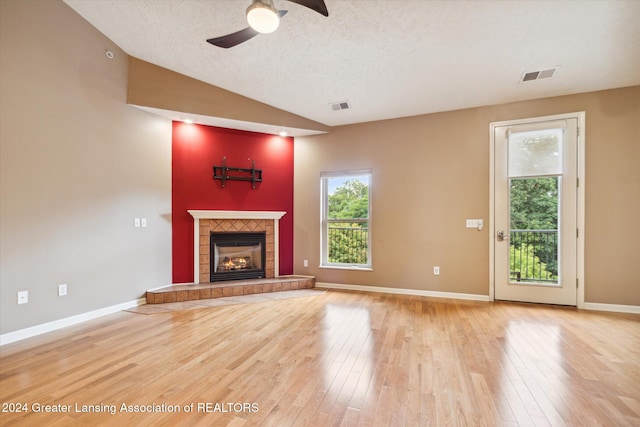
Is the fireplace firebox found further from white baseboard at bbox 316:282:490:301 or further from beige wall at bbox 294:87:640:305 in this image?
white baseboard at bbox 316:282:490:301

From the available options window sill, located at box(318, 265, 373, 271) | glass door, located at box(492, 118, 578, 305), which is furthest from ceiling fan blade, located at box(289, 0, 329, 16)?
window sill, located at box(318, 265, 373, 271)

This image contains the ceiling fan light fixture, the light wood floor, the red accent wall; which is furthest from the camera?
the red accent wall

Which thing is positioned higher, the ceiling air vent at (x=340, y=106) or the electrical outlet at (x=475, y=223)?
the ceiling air vent at (x=340, y=106)

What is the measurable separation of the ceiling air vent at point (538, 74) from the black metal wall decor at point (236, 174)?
13.6 ft

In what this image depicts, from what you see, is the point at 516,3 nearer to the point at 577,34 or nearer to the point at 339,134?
the point at 577,34

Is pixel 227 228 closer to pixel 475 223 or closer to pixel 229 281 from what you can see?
pixel 229 281

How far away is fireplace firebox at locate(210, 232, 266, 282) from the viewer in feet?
15.9

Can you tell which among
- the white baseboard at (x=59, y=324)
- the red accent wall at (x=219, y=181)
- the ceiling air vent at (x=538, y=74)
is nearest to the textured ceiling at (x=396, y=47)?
the ceiling air vent at (x=538, y=74)

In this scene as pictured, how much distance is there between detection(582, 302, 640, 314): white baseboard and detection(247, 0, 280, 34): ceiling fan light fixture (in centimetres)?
510

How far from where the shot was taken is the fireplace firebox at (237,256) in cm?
483

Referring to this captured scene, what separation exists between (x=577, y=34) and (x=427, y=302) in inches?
138

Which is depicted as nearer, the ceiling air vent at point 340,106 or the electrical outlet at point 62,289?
the electrical outlet at point 62,289

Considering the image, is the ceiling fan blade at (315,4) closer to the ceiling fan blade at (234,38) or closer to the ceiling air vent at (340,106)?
the ceiling fan blade at (234,38)

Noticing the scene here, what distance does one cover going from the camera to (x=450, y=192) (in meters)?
4.43
